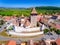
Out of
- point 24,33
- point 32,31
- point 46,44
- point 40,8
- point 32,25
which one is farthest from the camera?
point 40,8

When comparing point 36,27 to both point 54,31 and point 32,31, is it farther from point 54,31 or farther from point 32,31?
point 54,31

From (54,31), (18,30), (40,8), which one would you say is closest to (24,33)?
(18,30)

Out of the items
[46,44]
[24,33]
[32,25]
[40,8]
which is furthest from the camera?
[40,8]

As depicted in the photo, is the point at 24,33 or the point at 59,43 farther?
the point at 24,33

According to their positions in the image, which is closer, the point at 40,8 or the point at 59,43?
the point at 59,43

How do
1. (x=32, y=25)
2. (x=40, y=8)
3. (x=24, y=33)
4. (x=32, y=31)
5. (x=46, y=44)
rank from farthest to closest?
(x=40, y=8), (x=32, y=25), (x=32, y=31), (x=24, y=33), (x=46, y=44)

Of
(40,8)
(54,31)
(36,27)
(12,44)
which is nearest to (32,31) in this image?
(36,27)

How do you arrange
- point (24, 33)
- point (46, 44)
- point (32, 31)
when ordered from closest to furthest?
point (46, 44) → point (24, 33) → point (32, 31)

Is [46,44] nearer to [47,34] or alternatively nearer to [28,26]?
[47,34]

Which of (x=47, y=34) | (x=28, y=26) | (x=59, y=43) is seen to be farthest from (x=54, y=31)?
(x=59, y=43)
